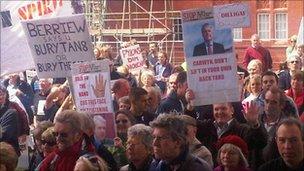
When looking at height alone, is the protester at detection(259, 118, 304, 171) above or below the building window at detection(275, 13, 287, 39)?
above

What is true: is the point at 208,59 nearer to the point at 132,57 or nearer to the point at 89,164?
the point at 89,164

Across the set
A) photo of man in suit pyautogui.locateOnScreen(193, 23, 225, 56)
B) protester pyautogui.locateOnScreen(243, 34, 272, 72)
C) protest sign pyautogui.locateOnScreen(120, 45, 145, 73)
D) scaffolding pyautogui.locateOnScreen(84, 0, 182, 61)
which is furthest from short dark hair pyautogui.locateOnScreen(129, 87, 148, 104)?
scaffolding pyautogui.locateOnScreen(84, 0, 182, 61)

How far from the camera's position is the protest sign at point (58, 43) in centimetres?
925

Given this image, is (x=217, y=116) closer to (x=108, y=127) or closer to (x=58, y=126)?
(x=108, y=127)

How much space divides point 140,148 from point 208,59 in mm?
1925

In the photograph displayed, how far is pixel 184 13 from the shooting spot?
8570 millimetres

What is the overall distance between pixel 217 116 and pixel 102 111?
3.96 feet

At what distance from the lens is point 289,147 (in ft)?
20.3

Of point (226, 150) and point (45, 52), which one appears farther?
point (45, 52)

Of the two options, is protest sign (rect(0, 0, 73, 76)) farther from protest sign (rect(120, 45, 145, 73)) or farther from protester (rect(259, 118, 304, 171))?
protester (rect(259, 118, 304, 171))

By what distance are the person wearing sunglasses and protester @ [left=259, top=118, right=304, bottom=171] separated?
61.5 inches

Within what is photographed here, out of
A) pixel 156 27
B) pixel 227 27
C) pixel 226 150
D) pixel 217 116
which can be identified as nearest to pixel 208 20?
pixel 227 27

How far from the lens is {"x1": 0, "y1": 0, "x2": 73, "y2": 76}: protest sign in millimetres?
11883

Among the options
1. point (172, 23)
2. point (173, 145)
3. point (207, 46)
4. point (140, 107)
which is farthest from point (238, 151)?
point (172, 23)
